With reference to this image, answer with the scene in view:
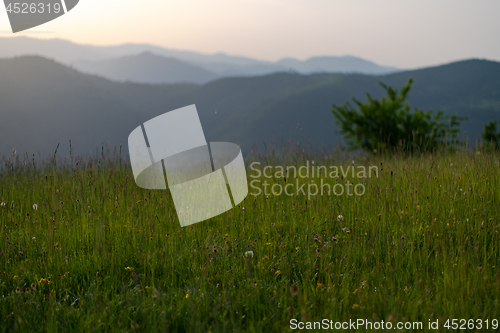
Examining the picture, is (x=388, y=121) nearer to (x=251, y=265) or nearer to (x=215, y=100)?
(x=251, y=265)

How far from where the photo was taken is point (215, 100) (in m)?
Answer: 67.1

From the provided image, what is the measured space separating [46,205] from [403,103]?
10.6m

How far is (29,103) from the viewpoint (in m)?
34.3

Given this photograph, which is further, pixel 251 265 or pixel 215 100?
pixel 215 100

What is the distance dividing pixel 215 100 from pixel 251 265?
6615 cm

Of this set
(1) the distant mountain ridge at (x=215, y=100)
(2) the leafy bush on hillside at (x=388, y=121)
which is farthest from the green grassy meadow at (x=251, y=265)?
(2) the leafy bush on hillside at (x=388, y=121)

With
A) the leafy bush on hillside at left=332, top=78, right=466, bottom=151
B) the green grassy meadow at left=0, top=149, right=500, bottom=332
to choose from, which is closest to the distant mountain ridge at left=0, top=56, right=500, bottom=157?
the green grassy meadow at left=0, top=149, right=500, bottom=332

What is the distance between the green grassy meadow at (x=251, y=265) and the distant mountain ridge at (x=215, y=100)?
2062 mm

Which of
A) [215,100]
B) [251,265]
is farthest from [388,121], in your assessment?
[215,100]

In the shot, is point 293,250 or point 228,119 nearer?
point 293,250

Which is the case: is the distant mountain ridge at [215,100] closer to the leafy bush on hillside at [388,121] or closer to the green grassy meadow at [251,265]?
the green grassy meadow at [251,265]

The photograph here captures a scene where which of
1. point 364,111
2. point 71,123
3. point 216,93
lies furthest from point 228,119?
point 364,111

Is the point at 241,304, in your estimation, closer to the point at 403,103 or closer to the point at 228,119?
the point at 403,103

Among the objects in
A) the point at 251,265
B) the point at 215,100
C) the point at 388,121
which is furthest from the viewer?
the point at 215,100
